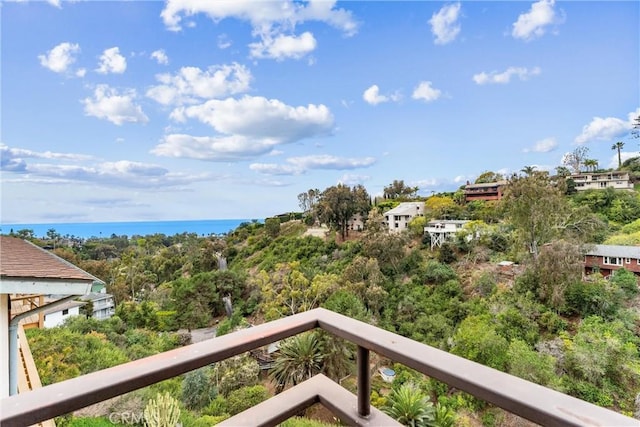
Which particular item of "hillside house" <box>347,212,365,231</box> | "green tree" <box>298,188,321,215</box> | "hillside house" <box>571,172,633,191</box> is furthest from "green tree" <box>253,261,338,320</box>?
"hillside house" <box>571,172,633,191</box>

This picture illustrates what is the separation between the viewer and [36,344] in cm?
464

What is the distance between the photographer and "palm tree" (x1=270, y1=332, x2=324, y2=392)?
626cm

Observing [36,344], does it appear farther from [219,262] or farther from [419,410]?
[219,262]

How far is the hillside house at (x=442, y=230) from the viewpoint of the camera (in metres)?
14.2

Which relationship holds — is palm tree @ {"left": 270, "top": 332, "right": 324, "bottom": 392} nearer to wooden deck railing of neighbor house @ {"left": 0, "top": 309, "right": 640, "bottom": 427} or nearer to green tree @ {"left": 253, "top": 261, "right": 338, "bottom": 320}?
green tree @ {"left": 253, "top": 261, "right": 338, "bottom": 320}

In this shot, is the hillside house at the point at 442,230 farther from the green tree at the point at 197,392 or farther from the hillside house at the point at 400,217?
the green tree at the point at 197,392

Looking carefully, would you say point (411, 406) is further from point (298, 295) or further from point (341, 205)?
point (341, 205)

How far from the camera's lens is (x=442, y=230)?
14.7 meters

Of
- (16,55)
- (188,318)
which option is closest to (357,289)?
(188,318)

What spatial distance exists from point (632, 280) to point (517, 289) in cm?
304

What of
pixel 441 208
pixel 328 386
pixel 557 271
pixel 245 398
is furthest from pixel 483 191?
pixel 328 386

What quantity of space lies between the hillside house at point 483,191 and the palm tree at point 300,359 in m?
15.9

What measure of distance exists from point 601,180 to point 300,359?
19477 mm

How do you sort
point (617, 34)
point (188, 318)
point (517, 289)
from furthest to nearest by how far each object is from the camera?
point (188, 318)
point (517, 289)
point (617, 34)
